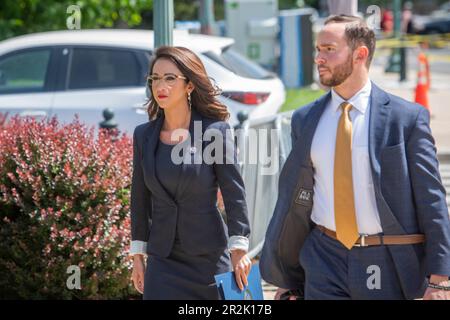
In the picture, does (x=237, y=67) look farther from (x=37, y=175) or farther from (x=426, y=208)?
(x=426, y=208)

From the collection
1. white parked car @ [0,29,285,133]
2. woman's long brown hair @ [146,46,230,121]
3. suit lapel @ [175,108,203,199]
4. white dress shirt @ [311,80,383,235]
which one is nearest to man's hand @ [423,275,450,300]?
white dress shirt @ [311,80,383,235]

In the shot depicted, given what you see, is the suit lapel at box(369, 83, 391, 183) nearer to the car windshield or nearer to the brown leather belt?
the brown leather belt

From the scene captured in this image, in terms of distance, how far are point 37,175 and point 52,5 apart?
11.4 m

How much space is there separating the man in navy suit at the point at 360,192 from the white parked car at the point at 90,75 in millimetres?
5896

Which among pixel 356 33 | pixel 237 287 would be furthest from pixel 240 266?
pixel 356 33

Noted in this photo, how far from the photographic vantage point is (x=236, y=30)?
70.0 feet

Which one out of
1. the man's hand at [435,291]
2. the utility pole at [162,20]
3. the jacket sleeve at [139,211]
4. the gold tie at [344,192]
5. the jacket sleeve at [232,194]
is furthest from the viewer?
the utility pole at [162,20]

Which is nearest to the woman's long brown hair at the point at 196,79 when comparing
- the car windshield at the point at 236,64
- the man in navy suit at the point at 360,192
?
the man in navy suit at the point at 360,192

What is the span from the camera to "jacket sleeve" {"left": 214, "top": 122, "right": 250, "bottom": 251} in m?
4.24

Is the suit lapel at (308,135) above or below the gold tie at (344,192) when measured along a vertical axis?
above

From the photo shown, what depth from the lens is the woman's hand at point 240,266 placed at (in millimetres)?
4125

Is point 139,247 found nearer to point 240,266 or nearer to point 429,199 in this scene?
point 240,266

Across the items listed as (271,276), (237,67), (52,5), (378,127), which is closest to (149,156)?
(271,276)

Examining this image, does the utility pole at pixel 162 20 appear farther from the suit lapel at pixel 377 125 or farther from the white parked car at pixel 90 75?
the white parked car at pixel 90 75
